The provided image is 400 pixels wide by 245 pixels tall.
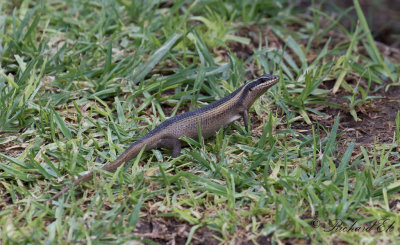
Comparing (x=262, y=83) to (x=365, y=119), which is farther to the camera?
(x=365, y=119)

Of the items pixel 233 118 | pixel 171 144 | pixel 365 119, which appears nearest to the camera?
pixel 171 144

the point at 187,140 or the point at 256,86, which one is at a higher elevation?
the point at 256,86

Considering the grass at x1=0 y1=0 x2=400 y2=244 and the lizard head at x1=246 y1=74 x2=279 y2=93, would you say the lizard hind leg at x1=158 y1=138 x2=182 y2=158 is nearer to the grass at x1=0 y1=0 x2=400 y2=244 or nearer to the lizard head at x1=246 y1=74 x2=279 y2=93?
the grass at x1=0 y1=0 x2=400 y2=244

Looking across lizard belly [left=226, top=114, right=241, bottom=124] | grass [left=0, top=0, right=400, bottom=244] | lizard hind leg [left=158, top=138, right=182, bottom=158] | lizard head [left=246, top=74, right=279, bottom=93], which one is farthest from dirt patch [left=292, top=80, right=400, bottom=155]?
lizard hind leg [left=158, top=138, right=182, bottom=158]

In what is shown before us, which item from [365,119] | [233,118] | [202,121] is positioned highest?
[202,121]

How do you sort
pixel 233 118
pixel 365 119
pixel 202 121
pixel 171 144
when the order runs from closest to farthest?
pixel 171 144 < pixel 202 121 < pixel 233 118 < pixel 365 119

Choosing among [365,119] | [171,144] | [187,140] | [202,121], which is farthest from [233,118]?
[365,119]

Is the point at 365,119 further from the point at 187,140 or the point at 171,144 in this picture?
the point at 171,144

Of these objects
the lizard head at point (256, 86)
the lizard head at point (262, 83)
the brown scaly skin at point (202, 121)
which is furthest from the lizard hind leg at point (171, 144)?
the lizard head at point (262, 83)
